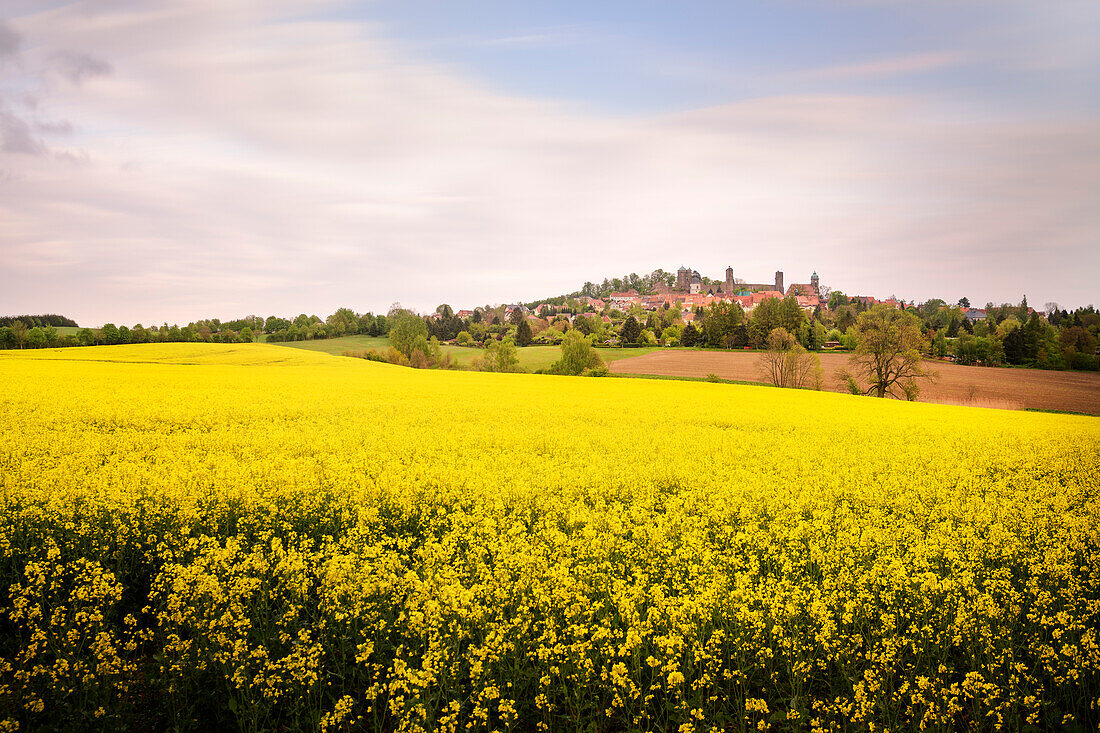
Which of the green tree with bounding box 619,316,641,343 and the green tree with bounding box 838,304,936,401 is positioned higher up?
the green tree with bounding box 619,316,641,343

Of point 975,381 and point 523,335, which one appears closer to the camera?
point 975,381

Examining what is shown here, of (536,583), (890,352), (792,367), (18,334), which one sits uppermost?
(18,334)

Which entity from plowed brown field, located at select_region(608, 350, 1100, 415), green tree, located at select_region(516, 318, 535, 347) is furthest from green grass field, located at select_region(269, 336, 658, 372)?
green tree, located at select_region(516, 318, 535, 347)

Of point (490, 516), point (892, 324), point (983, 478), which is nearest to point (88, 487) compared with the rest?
point (490, 516)

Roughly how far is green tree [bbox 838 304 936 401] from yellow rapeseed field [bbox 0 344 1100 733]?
29646 mm

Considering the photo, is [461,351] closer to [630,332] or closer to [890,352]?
[630,332]

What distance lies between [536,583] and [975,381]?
48876 millimetres

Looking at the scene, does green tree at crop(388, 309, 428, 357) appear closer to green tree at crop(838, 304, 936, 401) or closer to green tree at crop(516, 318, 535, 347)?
green tree at crop(516, 318, 535, 347)

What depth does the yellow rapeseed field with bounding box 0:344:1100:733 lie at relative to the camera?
15.8 feet

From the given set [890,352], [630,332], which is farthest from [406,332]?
[890,352]

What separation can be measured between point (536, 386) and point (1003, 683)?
974 inches

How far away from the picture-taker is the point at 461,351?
83.4 metres

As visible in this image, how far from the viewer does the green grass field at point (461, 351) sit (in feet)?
230

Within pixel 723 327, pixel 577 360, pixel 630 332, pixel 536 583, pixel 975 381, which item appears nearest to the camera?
pixel 536 583
